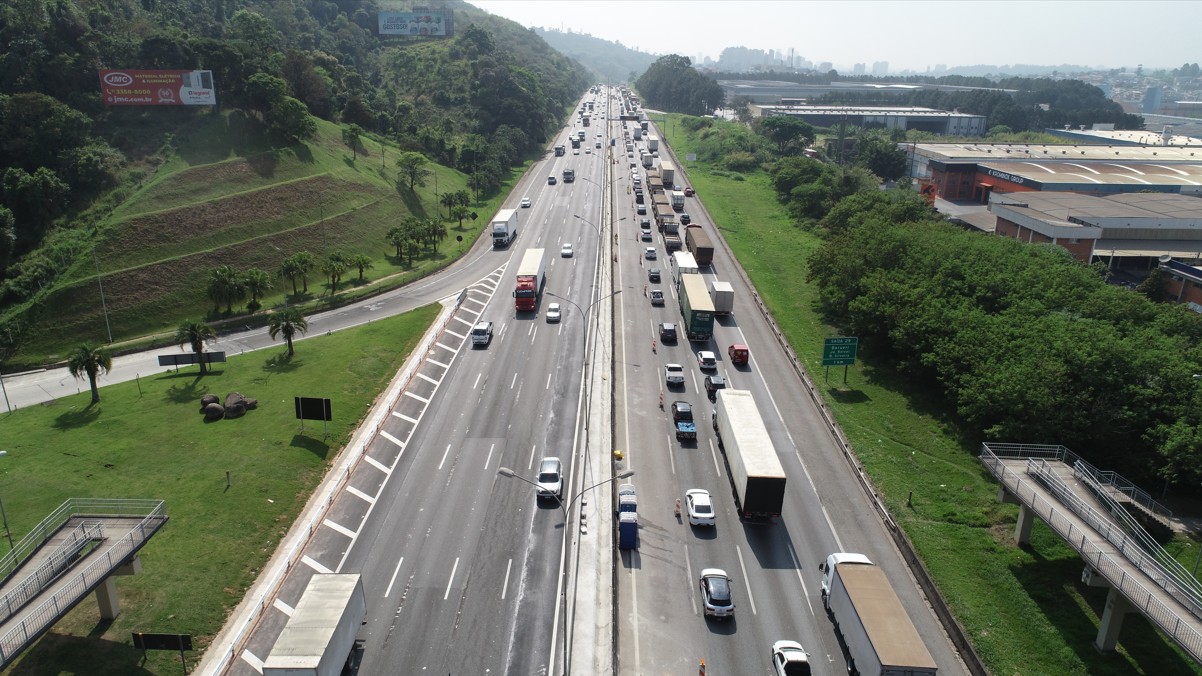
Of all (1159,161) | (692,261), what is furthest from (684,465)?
(1159,161)

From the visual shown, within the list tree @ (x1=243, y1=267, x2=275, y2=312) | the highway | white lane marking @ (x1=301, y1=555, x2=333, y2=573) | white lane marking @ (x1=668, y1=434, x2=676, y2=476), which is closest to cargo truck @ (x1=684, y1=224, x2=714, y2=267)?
the highway

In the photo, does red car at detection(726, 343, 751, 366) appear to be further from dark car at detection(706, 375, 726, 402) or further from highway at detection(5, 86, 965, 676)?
dark car at detection(706, 375, 726, 402)

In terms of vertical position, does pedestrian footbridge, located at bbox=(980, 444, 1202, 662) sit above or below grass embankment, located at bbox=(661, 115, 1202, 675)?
above

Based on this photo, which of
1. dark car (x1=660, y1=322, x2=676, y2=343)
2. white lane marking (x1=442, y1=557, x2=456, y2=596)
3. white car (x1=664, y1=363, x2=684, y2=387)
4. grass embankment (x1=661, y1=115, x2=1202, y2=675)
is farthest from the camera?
dark car (x1=660, y1=322, x2=676, y2=343)

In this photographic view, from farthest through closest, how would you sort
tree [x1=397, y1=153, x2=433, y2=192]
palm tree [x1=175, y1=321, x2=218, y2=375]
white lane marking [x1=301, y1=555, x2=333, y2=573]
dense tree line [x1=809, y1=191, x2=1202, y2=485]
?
tree [x1=397, y1=153, x2=433, y2=192], palm tree [x1=175, y1=321, x2=218, y2=375], dense tree line [x1=809, y1=191, x2=1202, y2=485], white lane marking [x1=301, y1=555, x2=333, y2=573]

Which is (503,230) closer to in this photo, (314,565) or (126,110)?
(126,110)

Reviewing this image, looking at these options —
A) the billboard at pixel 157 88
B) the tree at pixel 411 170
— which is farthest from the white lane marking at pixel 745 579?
the billboard at pixel 157 88

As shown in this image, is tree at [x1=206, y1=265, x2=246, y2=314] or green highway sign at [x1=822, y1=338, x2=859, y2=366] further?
tree at [x1=206, y1=265, x2=246, y2=314]
